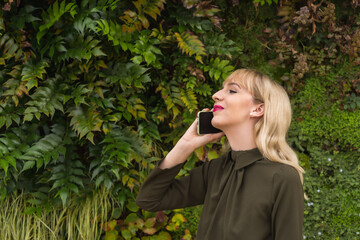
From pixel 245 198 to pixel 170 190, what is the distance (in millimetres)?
535

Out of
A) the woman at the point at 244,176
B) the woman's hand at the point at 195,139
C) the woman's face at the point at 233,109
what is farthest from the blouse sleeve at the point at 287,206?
the woman's hand at the point at 195,139

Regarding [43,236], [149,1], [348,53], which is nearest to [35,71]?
[149,1]

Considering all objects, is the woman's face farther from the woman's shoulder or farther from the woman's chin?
the woman's shoulder

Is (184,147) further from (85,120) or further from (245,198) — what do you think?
(85,120)

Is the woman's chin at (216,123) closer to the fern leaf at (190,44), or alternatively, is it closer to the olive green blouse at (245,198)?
the olive green blouse at (245,198)

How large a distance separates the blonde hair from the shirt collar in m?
0.03

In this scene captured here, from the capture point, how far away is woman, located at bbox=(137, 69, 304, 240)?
6.32ft

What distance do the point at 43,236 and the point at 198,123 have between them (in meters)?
1.99

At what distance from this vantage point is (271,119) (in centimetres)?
211

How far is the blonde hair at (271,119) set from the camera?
6.86ft

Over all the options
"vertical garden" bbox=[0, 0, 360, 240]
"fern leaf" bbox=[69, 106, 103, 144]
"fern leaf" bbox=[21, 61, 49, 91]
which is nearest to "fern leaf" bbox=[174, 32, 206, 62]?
"vertical garden" bbox=[0, 0, 360, 240]

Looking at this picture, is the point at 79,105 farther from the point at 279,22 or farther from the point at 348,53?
the point at 348,53

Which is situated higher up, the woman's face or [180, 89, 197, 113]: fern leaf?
the woman's face

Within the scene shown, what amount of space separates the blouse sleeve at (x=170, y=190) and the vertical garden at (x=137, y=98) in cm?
93
